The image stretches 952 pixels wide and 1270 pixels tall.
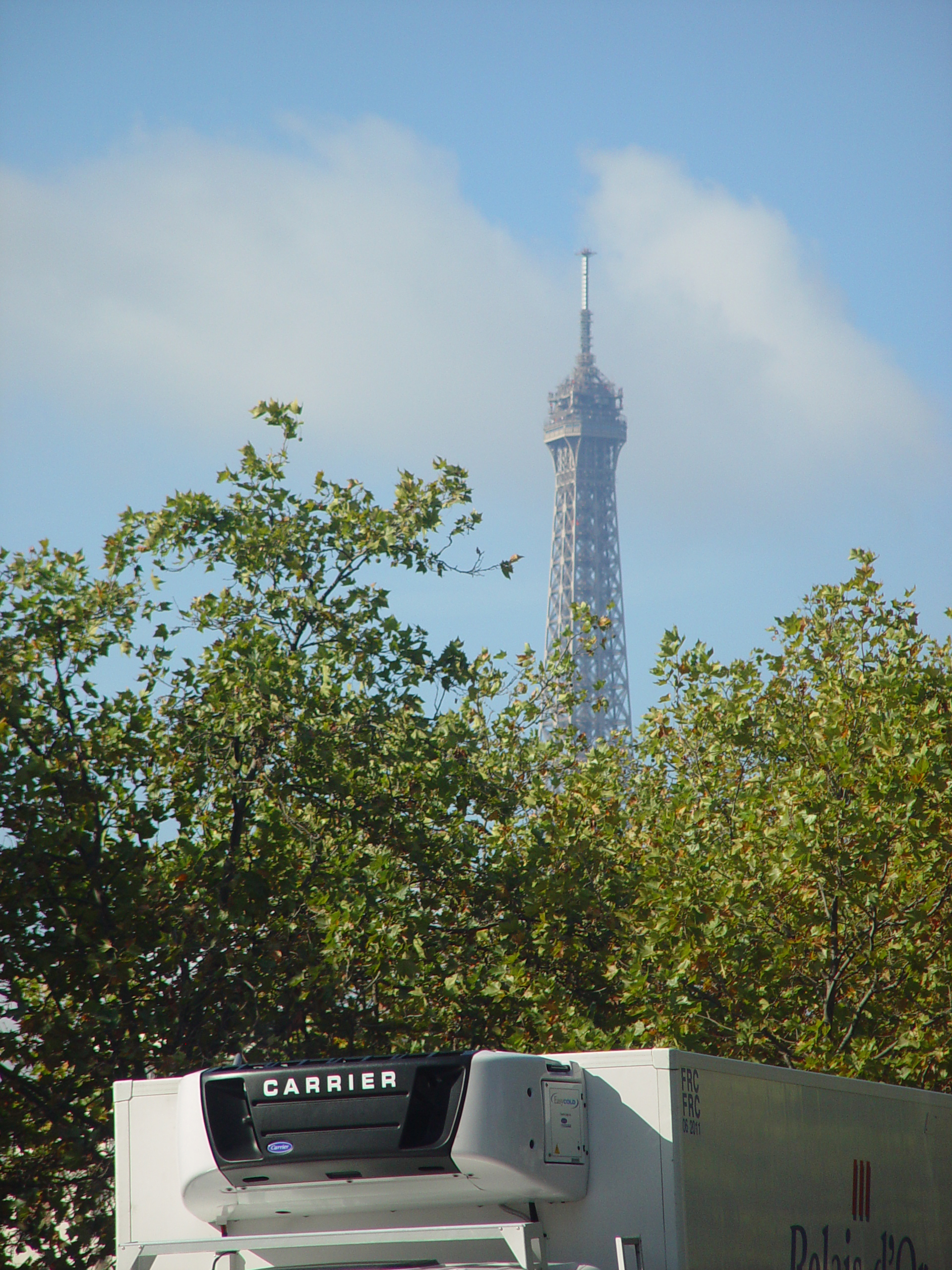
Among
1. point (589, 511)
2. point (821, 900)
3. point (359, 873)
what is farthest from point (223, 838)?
point (589, 511)

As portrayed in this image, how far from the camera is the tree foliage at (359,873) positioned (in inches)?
480

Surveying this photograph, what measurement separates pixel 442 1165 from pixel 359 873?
6.64m

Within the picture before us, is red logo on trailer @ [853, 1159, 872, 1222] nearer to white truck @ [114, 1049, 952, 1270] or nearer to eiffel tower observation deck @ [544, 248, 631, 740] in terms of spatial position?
A: white truck @ [114, 1049, 952, 1270]

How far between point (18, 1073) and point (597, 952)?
6012mm

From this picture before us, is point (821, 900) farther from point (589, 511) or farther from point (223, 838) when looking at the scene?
point (589, 511)

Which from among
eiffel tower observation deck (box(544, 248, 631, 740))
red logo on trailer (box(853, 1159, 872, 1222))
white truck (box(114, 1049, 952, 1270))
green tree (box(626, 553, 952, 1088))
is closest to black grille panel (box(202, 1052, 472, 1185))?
white truck (box(114, 1049, 952, 1270))

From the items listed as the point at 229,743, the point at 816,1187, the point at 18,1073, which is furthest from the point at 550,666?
the point at 816,1187

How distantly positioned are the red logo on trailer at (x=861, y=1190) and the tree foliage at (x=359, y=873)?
14.6ft

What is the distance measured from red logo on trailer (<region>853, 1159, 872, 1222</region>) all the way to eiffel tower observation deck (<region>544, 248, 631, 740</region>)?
94.0m

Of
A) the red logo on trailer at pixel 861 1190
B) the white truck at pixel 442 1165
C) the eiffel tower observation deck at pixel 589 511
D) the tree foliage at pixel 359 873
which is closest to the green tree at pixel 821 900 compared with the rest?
the tree foliage at pixel 359 873

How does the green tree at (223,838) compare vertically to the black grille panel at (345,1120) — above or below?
above

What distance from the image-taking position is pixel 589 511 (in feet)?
404

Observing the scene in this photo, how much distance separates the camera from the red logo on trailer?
8.44m

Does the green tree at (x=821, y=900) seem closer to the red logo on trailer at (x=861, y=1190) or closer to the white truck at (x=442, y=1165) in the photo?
the red logo on trailer at (x=861, y=1190)
